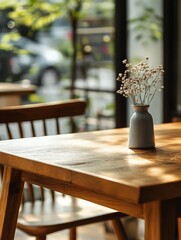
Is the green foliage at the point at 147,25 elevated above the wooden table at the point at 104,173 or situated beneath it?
elevated above

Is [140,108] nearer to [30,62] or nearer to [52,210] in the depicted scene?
[52,210]

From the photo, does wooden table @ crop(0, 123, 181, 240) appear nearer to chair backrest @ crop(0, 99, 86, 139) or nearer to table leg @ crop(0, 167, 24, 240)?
table leg @ crop(0, 167, 24, 240)

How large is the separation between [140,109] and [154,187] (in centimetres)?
58

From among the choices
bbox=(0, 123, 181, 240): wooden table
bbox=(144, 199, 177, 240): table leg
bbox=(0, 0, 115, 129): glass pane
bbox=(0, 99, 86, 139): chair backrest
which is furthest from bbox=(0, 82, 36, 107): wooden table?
bbox=(144, 199, 177, 240): table leg

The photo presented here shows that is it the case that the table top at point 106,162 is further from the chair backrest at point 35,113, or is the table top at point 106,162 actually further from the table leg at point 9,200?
the chair backrest at point 35,113

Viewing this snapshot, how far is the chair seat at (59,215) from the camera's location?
2.62m

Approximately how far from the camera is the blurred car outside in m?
5.67

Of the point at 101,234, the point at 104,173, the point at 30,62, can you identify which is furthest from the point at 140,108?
the point at 30,62

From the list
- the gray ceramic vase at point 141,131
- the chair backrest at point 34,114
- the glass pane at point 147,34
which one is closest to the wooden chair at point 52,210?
the chair backrest at point 34,114

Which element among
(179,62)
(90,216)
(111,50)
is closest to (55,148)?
(90,216)

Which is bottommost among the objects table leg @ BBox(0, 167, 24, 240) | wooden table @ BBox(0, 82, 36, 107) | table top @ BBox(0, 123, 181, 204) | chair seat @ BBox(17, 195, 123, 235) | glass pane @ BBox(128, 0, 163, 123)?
chair seat @ BBox(17, 195, 123, 235)

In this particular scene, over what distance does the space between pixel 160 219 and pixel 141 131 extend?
0.47m

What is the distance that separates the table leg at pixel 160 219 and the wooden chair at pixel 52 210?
0.74m

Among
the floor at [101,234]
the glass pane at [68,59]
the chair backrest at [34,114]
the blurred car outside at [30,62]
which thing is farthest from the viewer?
the blurred car outside at [30,62]
